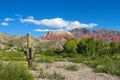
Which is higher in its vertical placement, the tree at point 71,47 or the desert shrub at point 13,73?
the tree at point 71,47

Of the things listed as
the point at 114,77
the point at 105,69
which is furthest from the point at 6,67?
the point at 105,69

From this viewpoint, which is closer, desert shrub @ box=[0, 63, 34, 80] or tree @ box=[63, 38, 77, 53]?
desert shrub @ box=[0, 63, 34, 80]

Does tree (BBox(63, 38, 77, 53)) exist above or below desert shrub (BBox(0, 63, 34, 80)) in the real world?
above

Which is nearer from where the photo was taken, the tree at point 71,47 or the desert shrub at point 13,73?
the desert shrub at point 13,73

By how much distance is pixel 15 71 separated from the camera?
15.2m

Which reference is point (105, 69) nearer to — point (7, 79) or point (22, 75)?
point (22, 75)

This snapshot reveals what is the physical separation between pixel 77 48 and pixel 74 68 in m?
56.0

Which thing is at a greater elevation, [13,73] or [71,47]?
[71,47]

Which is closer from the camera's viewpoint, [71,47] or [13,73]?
[13,73]

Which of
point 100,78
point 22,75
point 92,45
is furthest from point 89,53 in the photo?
point 22,75

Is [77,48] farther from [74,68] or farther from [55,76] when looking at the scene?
[55,76]

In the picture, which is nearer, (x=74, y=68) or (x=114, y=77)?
(x=114, y=77)

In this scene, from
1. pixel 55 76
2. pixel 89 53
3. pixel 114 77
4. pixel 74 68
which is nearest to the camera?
pixel 55 76

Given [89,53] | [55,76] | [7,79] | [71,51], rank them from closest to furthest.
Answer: [7,79] < [55,76] < [89,53] < [71,51]
